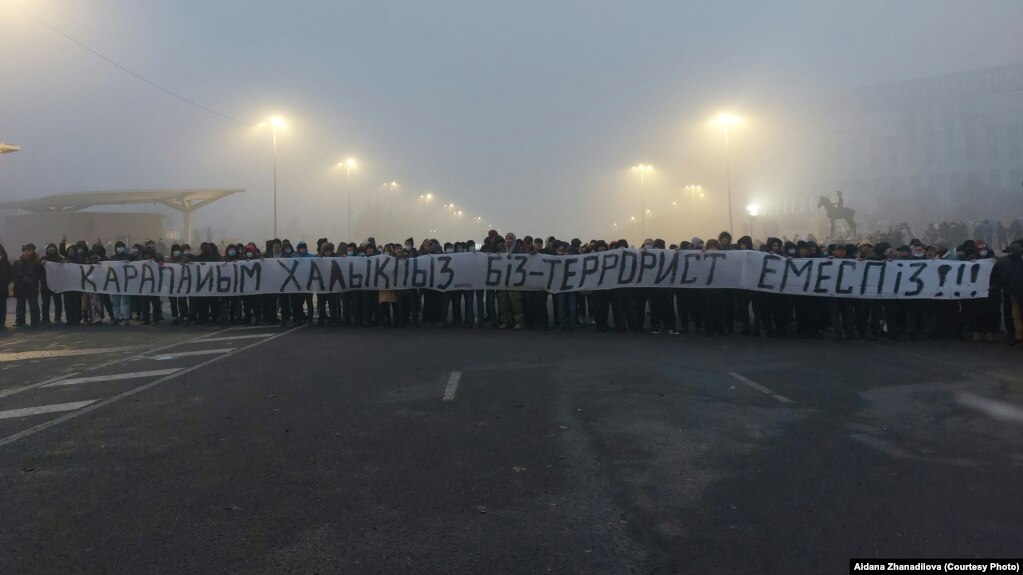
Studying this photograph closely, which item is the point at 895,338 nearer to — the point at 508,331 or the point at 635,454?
the point at 508,331

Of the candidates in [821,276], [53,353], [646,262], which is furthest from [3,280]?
[821,276]

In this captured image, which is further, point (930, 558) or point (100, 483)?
point (100, 483)

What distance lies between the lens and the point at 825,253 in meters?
14.9

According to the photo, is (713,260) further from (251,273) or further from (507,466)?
(251,273)

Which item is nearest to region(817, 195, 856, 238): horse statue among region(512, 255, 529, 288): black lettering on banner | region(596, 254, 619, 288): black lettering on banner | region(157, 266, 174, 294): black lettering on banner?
region(596, 254, 619, 288): black lettering on banner

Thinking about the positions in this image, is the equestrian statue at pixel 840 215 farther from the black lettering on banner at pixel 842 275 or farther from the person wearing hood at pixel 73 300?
the person wearing hood at pixel 73 300

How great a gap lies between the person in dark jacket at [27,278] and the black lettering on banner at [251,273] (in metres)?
5.09

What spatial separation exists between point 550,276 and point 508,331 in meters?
1.59

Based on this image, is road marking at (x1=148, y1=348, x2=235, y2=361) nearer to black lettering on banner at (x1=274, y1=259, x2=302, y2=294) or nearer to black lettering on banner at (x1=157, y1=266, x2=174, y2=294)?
black lettering on banner at (x1=274, y1=259, x2=302, y2=294)

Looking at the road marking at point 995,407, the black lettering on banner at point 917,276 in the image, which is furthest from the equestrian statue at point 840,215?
the road marking at point 995,407

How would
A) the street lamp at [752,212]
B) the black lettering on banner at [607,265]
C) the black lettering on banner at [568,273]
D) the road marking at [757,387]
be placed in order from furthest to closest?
the street lamp at [752,212] → the black lettering on banner at [568,273] → the black lettering on banner at [607,265] → the road marking at [757,387]

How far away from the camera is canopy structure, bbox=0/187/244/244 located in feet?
173

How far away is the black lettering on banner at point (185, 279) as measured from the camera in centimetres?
1609

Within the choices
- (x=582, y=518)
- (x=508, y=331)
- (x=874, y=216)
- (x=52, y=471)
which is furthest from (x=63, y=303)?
(x=874, y=216)
